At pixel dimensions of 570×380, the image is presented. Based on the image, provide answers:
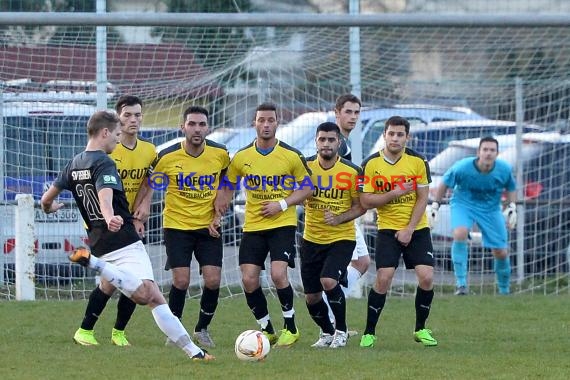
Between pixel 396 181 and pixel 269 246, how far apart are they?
45.5 inches

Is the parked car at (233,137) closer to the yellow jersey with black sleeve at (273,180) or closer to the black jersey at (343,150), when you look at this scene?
the black jersey at (343,150)

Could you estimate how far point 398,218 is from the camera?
10.1 metres

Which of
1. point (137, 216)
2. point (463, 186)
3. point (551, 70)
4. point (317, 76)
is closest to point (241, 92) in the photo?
point (317, 76)

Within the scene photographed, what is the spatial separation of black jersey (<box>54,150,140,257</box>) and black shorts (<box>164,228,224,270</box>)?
116 centimetres

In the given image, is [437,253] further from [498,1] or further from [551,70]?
[498,1]

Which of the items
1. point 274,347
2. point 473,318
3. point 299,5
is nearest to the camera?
point 274,347

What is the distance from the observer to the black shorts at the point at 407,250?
10023 mm

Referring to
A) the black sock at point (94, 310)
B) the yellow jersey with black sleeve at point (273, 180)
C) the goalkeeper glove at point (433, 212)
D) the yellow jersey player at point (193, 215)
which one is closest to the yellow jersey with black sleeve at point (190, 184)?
the yellow jersey player at point (193, 215)

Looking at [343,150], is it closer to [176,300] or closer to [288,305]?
[288,305]

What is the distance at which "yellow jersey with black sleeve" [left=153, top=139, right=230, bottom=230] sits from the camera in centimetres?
1012

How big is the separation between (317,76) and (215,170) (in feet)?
17.4

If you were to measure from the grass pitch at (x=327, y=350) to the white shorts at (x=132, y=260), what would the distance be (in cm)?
61

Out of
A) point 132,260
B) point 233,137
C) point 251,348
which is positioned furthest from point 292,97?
point 251,348

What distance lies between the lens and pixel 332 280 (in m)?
9.87
